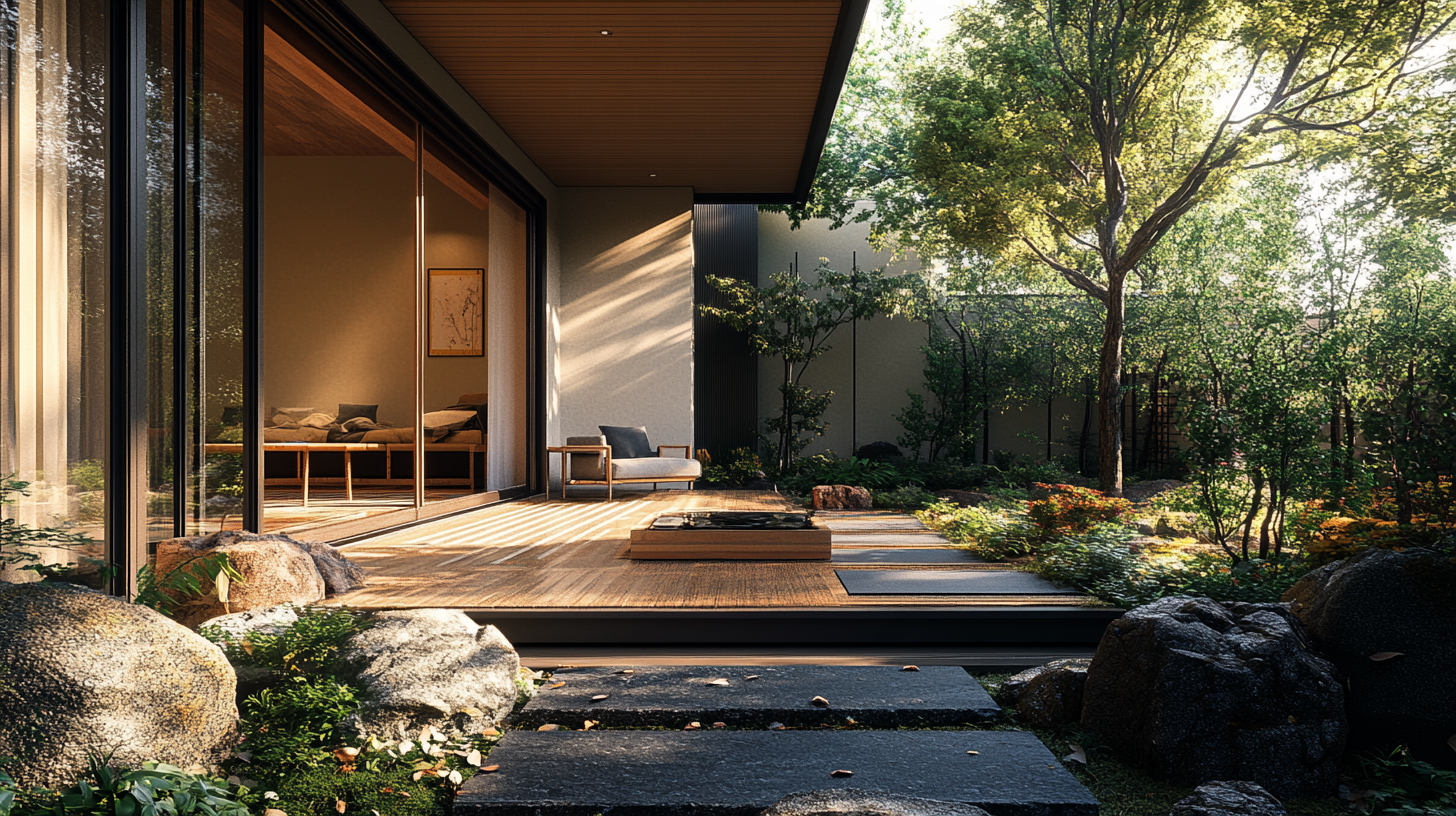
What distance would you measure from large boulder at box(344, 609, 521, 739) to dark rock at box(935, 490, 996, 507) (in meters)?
6.36

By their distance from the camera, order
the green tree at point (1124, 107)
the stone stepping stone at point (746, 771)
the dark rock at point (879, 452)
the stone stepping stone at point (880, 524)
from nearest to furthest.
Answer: the stone stepping stone at point (746, 771) < the stone stepping stone at point (880, 524) < the green tree at point (1124, 107) < the dark rock at point (879, 452)

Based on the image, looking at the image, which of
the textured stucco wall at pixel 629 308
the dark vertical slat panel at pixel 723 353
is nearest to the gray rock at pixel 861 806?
the textured stucco wall at pixel 629 308

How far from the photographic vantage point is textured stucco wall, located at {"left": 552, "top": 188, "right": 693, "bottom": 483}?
8.97 metres

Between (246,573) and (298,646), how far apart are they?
69 cm

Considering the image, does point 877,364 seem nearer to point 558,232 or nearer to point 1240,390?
point 558,232

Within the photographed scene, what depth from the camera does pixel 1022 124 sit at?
7812 millimetres

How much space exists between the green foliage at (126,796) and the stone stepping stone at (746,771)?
471mm

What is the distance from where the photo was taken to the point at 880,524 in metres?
6.19

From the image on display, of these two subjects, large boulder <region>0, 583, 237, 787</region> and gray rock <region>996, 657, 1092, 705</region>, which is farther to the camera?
gray rock <region>996, 657, 1092, 705</region>

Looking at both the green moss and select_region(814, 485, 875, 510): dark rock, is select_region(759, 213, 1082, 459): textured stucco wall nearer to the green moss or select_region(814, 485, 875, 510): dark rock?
select_region(814, 485, 875, 510): dark rock

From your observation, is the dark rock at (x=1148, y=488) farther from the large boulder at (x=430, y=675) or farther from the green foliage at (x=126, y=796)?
the green foliage at (x=126, y=796)

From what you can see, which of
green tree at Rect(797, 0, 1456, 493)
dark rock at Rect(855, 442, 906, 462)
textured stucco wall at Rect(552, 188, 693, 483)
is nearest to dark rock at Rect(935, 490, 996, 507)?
green tree at Rect(797, 0, 1456, 493)

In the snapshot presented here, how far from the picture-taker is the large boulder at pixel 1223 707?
1930 millimetres

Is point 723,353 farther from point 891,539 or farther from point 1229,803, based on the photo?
point 1229,803
